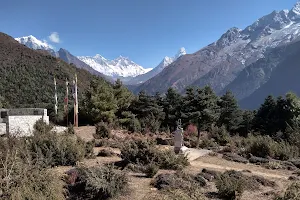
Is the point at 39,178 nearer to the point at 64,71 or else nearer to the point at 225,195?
the point at 225,195

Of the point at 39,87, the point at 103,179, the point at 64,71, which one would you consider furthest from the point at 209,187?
Result: the point at 64,71

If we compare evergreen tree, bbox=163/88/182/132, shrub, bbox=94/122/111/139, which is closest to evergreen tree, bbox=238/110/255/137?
evergreen tree, bbox=163/88/182/132

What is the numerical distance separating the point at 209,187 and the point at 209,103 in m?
16.3

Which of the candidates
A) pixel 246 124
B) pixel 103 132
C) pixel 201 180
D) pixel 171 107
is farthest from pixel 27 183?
pixel 246 124

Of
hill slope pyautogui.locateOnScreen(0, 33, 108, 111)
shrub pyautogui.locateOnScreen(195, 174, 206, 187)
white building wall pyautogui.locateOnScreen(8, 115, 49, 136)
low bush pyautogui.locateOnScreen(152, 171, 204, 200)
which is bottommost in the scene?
shrub pyautogui.locateOnScreen(195, 174, 206, 187)

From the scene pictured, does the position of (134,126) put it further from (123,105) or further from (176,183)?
(176,183)

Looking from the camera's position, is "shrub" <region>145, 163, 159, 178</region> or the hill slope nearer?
"shrub" <region>145, 163, 159, 178</region>

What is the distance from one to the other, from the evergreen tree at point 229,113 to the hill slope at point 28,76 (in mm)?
21331

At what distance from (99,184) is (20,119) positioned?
15.4m

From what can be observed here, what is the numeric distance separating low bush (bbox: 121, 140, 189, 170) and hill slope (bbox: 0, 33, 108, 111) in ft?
108

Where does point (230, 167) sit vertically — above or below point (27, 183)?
below

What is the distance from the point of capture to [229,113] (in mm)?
38219

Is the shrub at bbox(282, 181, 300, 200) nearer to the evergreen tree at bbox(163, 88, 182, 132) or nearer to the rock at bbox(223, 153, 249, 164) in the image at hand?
the rock at bbox(223, 153, 249, 164)

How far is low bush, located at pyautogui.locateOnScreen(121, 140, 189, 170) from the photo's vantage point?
1088cm
